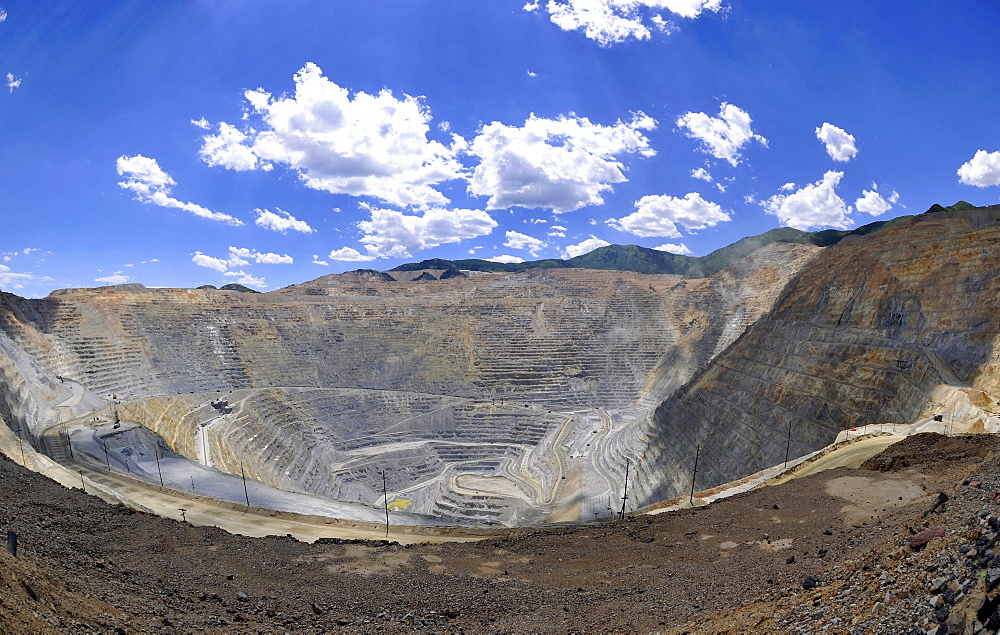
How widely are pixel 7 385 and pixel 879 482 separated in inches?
2311

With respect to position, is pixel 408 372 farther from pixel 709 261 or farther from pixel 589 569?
pixel 709 261

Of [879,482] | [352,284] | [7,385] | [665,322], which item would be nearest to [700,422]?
[879,482]

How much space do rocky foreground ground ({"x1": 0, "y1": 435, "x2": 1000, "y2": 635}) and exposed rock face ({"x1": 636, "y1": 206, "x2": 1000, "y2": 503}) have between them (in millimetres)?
9649

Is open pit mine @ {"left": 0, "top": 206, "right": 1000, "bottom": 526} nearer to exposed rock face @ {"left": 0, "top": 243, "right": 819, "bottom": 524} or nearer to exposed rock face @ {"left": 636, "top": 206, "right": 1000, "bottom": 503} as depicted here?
exposed rock face @ {"left": 636, "top": 206, "right": 1000, "bottom": 503}

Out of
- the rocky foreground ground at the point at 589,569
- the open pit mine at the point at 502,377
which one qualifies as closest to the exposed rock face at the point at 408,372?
the open pit mine at the point at 502,377

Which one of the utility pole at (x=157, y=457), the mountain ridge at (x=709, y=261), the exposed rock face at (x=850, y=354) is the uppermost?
the mountain ridge at (x=709, y=261)

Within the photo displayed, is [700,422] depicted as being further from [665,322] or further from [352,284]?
[352,284]

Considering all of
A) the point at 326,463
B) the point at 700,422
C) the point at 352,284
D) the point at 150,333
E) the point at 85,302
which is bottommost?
the point at 326,463

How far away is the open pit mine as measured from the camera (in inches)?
1147

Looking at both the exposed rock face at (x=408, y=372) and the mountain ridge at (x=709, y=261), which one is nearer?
the exposed rock face at (x=408, y=372)

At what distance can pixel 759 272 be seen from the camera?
74875 mm

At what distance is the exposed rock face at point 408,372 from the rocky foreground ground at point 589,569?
21784 mm

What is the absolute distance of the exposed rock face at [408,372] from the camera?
4728cm

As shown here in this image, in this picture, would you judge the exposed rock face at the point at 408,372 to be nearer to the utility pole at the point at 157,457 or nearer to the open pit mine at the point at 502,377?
the open pit mine at the point at 502,377
